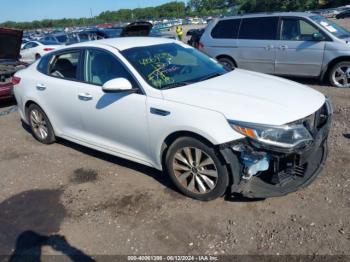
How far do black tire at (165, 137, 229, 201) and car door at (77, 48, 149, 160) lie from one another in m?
0.39

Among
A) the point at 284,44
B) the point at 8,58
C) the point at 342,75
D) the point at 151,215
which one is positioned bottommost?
the point at 151,215

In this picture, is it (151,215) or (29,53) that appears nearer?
(151,215)

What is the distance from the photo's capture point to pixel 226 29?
954 cm

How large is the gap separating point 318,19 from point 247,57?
1.79m

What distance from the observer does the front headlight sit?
131 inches

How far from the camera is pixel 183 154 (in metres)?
3.81

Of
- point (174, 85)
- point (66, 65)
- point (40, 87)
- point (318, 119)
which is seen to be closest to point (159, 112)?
point (174, 85)

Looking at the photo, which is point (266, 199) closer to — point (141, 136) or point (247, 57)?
point (141, 136)

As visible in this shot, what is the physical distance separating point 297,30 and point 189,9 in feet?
491

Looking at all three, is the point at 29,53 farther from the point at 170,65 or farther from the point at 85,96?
the point at 170,65

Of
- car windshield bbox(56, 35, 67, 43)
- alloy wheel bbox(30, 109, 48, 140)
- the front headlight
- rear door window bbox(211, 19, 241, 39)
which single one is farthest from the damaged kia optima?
car windshield bbox(56, 35, 67, 43)

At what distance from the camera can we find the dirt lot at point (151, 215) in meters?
3.26

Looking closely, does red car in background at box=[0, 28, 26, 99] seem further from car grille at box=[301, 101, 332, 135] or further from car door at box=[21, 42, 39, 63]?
car door at box=[21, 42, 39, 63]

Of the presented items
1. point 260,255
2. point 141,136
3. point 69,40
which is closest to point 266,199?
point 260,255
